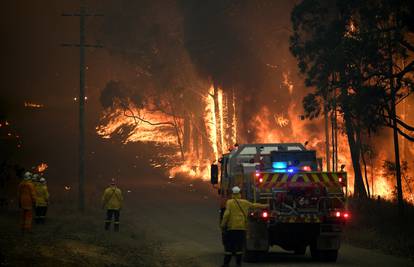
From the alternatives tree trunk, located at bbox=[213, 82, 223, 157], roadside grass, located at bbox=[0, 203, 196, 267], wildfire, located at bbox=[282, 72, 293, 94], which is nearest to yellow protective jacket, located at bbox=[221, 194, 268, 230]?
roadside grass, located at bbox=[0, 203, 196, 267]

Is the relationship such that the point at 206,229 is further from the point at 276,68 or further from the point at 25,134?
the point at 25,134

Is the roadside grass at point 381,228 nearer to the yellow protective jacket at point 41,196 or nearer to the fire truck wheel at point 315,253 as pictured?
the fire truck wheel at point 315,253

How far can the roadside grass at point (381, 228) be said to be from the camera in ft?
74.4

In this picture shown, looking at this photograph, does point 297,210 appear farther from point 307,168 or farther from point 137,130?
point 137,130

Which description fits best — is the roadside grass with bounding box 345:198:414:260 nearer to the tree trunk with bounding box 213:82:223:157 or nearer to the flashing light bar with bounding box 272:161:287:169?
the flashing light bar with bounding box 272:161:287:169

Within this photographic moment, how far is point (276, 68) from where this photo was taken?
63812 mm

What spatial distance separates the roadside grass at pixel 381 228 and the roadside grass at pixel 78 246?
A: 6.40 metres

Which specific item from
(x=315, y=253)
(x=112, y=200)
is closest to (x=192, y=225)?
(x=112, y=200)

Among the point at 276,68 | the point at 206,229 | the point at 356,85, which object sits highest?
the point at 276,68

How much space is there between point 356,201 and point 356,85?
9.59 metres

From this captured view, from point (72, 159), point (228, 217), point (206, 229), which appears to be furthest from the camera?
point (72, 159)

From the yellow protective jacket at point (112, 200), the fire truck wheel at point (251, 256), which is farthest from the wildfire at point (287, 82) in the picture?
the fire truck wheel at point (251, 256)

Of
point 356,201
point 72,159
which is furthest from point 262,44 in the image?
point 72,159

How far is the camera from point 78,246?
1970 cm
